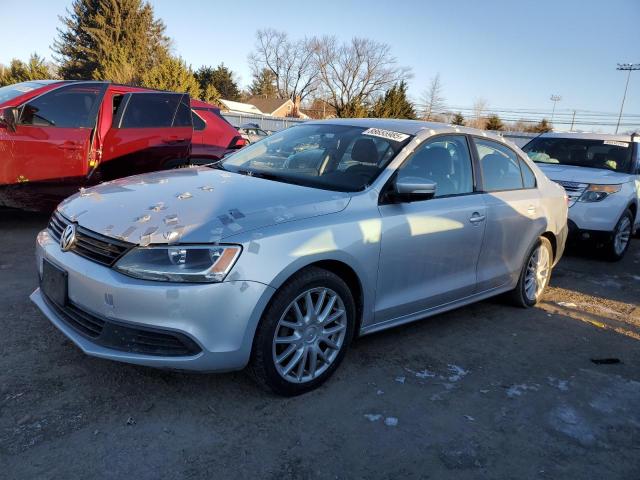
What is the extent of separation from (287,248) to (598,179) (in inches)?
226

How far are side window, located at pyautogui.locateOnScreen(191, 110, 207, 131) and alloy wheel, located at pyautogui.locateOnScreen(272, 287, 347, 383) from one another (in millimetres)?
5319

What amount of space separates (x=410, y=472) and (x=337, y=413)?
56 centimetres

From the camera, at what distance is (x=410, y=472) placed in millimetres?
2426

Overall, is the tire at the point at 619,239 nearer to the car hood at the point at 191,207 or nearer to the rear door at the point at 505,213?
the rear door at the point at 505,213

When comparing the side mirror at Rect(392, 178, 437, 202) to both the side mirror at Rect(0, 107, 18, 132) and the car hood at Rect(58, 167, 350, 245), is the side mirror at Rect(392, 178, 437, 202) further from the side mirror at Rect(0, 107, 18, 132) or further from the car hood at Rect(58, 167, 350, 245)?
the side mirror at Rect(0, 107, 18, 132)

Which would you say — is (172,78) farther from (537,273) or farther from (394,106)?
(537,273)

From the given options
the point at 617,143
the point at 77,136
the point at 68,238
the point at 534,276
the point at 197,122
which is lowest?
the point at 534,276

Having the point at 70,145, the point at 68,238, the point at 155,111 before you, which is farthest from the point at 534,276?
the point at 70,145

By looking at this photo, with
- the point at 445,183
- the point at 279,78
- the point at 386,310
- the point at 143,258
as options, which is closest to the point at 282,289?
the point at 143,258

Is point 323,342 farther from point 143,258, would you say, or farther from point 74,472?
point 74,472

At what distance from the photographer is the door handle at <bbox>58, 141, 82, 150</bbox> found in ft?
19.4

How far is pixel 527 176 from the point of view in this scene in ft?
15.6

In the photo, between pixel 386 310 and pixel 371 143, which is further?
pixel 371 143

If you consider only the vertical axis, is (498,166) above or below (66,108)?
below
